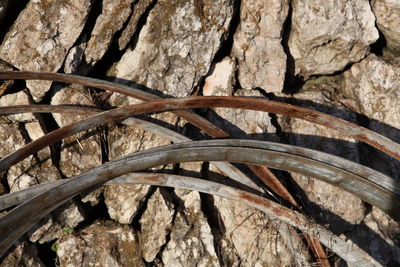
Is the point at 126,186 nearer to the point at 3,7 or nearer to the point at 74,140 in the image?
the point at 74,140

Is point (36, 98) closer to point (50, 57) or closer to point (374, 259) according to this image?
point (50, 57)

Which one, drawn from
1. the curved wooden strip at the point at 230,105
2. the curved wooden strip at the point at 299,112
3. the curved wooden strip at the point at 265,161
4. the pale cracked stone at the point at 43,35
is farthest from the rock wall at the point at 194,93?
the curved wooden strip at the point at 265,161

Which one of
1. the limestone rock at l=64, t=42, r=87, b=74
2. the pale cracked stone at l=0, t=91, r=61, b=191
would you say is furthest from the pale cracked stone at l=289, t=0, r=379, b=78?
the pale cracked stone at l=0, t=91, r=61, b=191

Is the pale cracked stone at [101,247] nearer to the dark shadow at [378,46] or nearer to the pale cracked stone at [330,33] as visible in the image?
the pale cracked stone at [330,33]

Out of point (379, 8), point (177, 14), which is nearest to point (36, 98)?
point (177, 14)

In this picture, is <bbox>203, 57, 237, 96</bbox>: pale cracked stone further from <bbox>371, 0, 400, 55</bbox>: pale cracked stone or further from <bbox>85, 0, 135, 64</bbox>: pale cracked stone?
<bbox>371, 0, 400, 55</bbox>: pale cracked stone

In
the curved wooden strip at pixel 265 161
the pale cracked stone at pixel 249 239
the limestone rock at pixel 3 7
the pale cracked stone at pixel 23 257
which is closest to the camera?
the curved wooden strip at pixel 265 161
